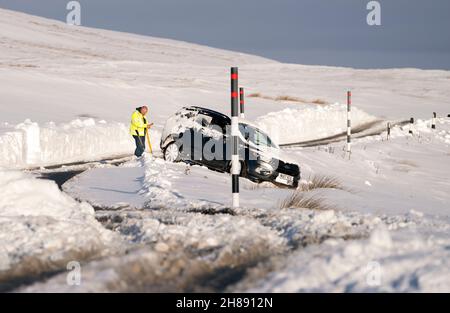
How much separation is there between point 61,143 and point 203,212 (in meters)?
13.5

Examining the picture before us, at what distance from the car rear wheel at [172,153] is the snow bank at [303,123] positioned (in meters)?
13.6

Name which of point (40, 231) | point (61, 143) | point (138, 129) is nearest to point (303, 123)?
point (61, 143)

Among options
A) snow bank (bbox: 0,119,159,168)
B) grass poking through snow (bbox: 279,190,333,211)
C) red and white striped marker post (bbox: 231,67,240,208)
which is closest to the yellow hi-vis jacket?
snow bank (bbox: 0,119,159,168)

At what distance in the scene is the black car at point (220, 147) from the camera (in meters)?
15.3

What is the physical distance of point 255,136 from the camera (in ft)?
51.9

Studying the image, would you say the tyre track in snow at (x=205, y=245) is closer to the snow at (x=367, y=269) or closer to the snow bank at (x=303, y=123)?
the snow at (x=367, y=269)

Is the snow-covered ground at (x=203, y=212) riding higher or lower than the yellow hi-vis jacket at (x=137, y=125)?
lower

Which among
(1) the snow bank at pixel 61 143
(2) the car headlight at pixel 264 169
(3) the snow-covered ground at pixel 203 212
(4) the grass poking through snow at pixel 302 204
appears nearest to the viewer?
(3) the snow-covered ground at pixel 203 212

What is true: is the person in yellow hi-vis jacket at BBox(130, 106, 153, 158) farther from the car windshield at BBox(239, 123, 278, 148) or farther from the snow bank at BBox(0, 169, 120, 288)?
the snow bank at BBox(0, 169, 120, 288)

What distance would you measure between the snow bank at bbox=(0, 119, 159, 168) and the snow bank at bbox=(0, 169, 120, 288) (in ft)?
35.5

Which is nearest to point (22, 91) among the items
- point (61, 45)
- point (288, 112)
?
point (288, 112)

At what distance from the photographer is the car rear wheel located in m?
16.7

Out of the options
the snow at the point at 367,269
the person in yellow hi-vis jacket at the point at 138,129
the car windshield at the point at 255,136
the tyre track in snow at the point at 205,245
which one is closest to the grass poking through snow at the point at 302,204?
the tyre track in snow at the point at 205,245
